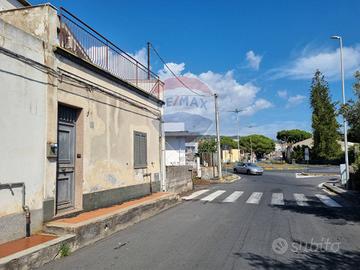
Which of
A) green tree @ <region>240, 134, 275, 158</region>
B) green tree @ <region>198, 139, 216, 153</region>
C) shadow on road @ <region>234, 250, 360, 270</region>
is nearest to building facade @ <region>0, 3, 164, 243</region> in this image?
shadow on road @ <region>234, 250, 360, 270</region>

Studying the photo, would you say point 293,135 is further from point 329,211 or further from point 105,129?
point 105,129

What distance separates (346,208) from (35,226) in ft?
37.6

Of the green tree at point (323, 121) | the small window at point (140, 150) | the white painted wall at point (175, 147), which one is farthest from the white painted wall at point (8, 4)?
the green tree at point (323, 121)

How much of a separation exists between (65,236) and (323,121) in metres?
58.9

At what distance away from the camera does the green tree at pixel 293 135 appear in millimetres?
105188

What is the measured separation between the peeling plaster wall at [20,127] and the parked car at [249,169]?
3606cm

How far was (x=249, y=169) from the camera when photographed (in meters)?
43.0

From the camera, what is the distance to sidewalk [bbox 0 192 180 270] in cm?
584

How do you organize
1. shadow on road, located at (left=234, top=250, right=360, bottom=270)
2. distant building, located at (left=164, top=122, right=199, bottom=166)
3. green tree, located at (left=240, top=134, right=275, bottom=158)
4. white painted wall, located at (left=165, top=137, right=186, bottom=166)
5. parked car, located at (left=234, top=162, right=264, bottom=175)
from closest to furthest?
shadow on road, located at (left=234, top=250, right=360, bottom=270) → distant building, located at (left=164, top=122, right=199, bottom=166) → white painted wall, located at (left=165, top=137, right=186, bottom=166) → parked car, located at (left=234, top=162, right=264, bottom=175) → green tree, located at (left=240, top=134, right=275, bottom=158)

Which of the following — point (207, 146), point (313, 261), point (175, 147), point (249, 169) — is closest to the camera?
point (313, 261)

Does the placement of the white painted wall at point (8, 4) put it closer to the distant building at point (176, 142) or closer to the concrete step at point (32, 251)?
the concrete step at point (32, 251)

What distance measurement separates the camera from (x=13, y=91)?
698 centimetres

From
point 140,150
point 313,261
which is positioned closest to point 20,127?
point 313,261

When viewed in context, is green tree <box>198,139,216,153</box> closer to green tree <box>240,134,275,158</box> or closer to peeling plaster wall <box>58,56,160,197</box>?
peeling plaster wall <box>58,56,160,197</box>
